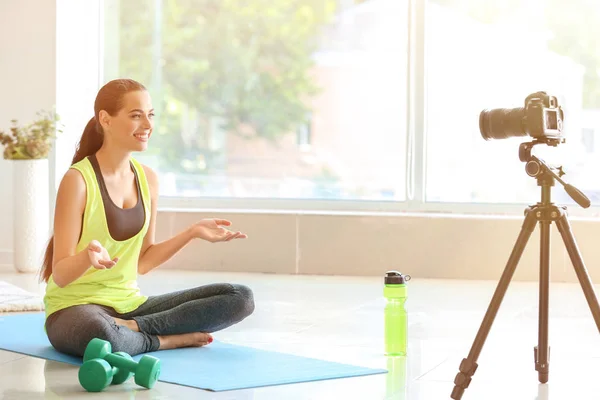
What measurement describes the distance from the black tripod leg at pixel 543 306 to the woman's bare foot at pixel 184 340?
1.06 m

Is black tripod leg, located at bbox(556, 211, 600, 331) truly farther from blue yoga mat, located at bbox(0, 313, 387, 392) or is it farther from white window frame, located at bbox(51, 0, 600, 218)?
white window frame, located at bbox(51, 0, 600, 218)

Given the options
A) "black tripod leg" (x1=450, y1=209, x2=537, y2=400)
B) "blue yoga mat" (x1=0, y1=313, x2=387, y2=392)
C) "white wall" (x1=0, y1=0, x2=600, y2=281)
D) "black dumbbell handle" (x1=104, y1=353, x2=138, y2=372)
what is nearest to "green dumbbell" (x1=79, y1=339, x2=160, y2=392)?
"black dumbbell handle" (x1=104, y1=353, x2=138, y2=372)

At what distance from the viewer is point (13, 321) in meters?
3.72

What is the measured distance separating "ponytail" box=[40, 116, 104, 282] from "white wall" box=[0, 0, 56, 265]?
99.8 inches

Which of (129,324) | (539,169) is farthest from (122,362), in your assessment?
(539,169)

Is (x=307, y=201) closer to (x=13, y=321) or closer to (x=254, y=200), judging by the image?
(x=254, y=200)

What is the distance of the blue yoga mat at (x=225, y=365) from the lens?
2756 mm

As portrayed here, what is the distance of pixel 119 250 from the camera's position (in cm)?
310

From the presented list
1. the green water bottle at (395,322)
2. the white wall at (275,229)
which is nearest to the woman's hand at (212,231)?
the green water bottle at (395,322)

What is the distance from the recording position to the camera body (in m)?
2.49

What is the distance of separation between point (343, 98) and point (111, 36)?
1.44m

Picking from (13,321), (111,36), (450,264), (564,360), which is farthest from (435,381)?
(111,36)

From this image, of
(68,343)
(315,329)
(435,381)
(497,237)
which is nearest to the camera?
(435,381)

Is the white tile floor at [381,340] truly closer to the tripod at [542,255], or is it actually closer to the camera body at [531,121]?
the tripod at [542,255]
